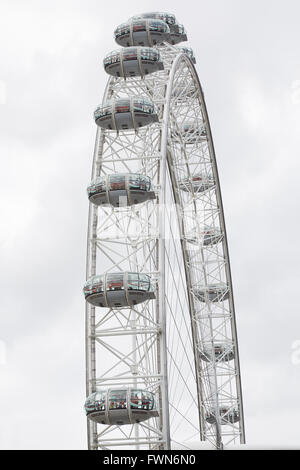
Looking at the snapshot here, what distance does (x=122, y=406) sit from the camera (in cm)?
3053

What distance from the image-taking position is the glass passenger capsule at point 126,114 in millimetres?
37188

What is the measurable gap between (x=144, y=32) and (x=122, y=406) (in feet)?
68.9

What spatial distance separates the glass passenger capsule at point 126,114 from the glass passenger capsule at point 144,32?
677 cm

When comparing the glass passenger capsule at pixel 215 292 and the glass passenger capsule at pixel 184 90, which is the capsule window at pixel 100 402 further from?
the glass passenger capsule at pixel 215 292

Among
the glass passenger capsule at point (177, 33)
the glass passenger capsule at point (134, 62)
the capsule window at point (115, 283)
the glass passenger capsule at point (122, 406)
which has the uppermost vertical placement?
the glass passenger capsule at point (177, 33)

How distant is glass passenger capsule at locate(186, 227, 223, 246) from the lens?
5234 cm

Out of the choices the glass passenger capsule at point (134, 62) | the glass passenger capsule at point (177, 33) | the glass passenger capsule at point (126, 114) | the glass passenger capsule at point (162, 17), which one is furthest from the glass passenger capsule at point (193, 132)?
the glass passenger capsule at point (126, 114)

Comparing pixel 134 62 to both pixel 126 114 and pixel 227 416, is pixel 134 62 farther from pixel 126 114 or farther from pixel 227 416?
pixel 227 416

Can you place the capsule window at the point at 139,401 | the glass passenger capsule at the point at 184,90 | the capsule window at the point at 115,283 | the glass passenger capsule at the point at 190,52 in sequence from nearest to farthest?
the capsule window at the point at 139,401 → the capsule window at the point at 115,283 → the glass passenger capsule at the point at 184,90 → the glass passenger capsule at the point at 190,52

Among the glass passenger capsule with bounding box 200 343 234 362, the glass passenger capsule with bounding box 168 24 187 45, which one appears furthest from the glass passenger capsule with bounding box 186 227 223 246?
the glass passenger capsule with bounding box 168 24 187 45

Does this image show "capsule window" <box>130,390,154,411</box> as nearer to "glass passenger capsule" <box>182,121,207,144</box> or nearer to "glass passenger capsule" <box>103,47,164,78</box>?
"glass passenger capsule" <box>103,47,164,78</box>

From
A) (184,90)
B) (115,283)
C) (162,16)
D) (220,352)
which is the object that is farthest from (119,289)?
(220,352)

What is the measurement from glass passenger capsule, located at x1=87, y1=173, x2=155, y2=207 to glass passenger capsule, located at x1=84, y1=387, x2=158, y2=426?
858 centimetres
